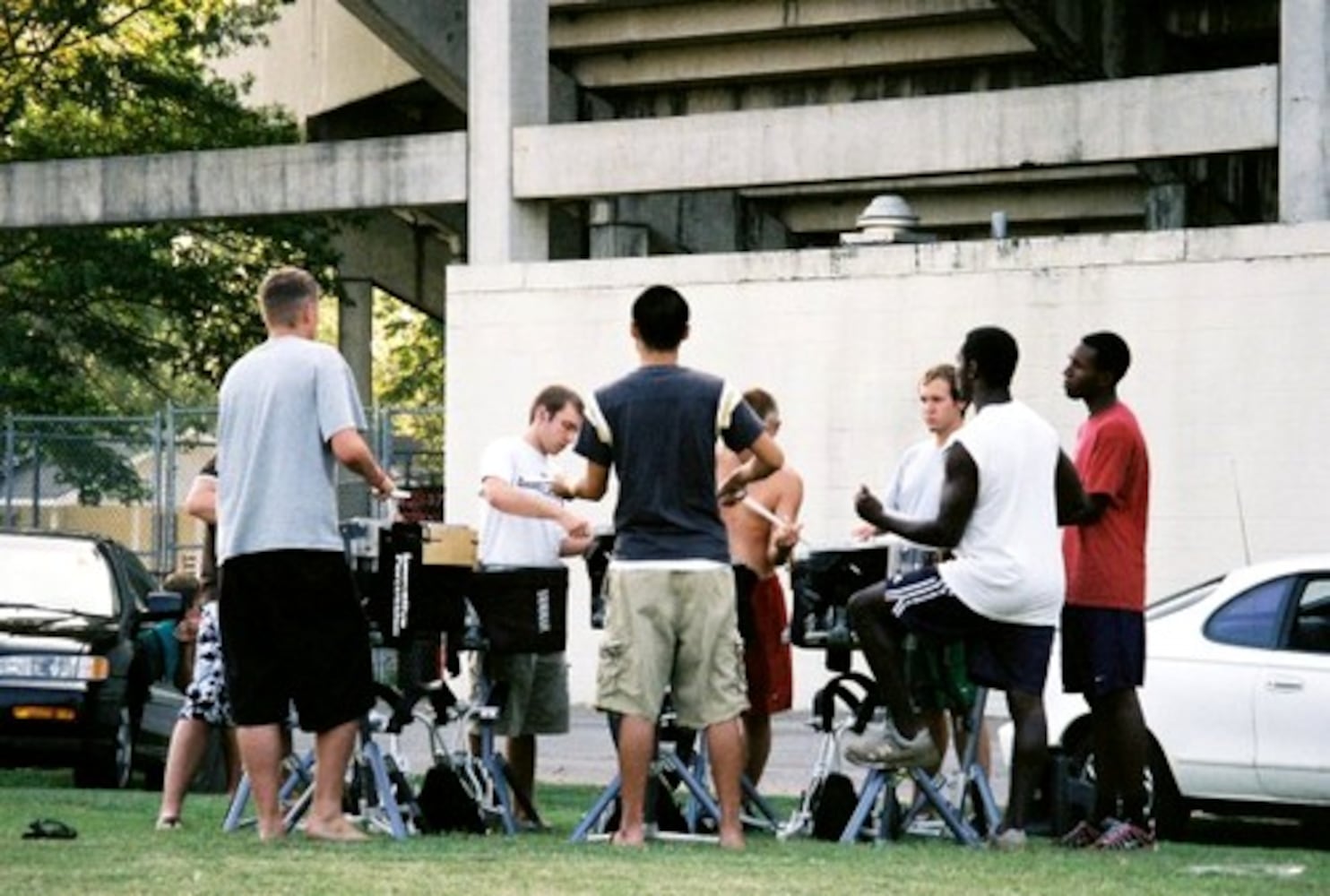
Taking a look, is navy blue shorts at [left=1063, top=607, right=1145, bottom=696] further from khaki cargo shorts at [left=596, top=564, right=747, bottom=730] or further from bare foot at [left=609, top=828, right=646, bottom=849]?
bare foot at [left=609, top=828, right=646, bottom=849]

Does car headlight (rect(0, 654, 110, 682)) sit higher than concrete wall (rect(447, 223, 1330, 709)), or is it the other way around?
concrete wall (rect(447, 223, 1330, 709))

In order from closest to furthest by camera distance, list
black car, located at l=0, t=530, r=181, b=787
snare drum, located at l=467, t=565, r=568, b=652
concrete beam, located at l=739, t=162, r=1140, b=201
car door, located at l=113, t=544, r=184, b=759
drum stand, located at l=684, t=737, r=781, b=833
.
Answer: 1. drum stand, located at l=684, t=737, r=781, b=833
2. snare drum, located at l=467, t=565, r=568, b=652
3. black car, located at l=0, t=530, r=181, b=787
4. car door, located at l=113, t=544, r=184, b=759
5. concrete beam, located at l=739, t=162, r=1140, b=201

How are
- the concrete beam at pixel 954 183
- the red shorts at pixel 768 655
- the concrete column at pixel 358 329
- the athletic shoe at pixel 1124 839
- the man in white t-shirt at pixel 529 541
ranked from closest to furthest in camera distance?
the athletic shoe at pixel 1124 839 → the man in white t-shirt at pixel 529 541 → the red shorts at pixel 768 655 → the concrete beam at pixel 954 183 → the concrete column at pixel 358 329

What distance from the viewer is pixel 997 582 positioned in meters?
11.9

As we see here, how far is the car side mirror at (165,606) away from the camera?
17422mm

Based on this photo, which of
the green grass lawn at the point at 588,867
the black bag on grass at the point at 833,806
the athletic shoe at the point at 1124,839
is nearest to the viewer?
the green grass lawn at the point at 588,867

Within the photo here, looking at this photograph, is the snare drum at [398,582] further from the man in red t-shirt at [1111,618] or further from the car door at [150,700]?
the car door at [150,700]

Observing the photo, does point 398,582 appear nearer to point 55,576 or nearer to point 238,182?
point 55,576

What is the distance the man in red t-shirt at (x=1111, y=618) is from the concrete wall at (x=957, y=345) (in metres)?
8.83

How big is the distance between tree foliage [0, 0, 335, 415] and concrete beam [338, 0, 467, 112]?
2614 millimetres

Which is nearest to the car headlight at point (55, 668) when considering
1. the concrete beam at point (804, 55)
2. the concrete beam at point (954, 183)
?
the concrete beam at point (954, 183)

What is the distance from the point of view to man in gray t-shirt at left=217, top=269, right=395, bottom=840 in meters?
11.5

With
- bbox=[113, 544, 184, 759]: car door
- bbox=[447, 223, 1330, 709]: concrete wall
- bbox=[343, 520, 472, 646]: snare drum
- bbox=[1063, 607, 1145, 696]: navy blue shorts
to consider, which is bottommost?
bbox=[113, 544, 184, 759]: car door

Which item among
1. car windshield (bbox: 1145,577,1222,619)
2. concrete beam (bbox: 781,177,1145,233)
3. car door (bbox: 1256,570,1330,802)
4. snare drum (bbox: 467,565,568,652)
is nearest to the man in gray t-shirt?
snare drum (bbox: 467,565,568,652)
